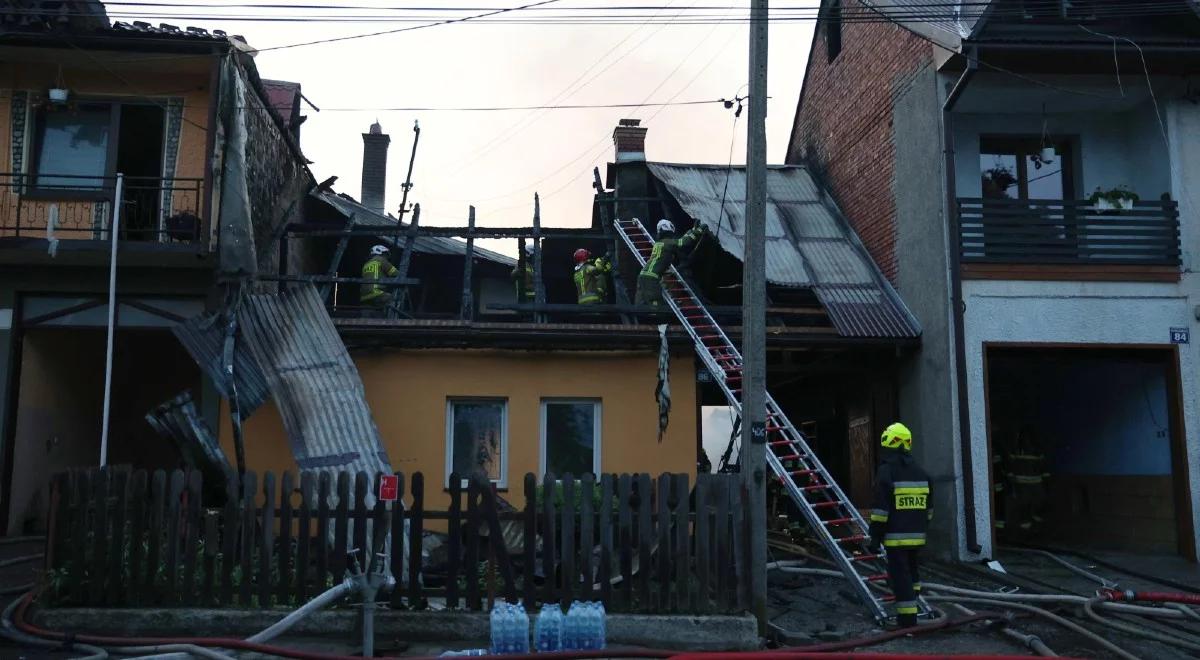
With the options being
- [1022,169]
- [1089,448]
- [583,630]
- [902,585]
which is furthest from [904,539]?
Answer: [1022,169]

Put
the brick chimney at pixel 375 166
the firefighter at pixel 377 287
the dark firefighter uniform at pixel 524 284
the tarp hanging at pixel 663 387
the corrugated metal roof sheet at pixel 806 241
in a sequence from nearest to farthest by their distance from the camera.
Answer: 1. the tarp hanging at pixel 663 387
2. the corrugated metal roof sheet at pixel 806 241
3. the firefighter at pixel 377 287
4. the dark firefighter uniform at pixel 524 284
5. the brick chimney at pixel 375 166

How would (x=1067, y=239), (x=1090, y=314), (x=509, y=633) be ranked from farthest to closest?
1. (x=1067, y=239)
2. (x=1090, y=314)
3. (x=509, y=633)

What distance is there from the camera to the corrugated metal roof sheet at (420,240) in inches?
650

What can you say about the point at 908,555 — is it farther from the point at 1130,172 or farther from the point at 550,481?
the point at 1130,172

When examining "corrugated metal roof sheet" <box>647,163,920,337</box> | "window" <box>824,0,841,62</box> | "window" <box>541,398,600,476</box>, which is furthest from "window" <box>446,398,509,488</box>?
"window" <box>824,0,841,62</box>

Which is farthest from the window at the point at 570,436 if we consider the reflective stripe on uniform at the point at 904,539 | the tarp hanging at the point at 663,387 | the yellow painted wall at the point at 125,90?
the yellow painted wall at the point at 125,90

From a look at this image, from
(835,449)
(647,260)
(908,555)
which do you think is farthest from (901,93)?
(908,555)

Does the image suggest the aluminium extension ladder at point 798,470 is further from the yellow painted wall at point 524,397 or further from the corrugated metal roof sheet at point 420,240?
the corrugated metal roof sheet at point 420,240

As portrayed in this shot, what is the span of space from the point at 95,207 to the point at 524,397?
5821 mm

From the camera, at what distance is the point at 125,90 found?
13023 mm

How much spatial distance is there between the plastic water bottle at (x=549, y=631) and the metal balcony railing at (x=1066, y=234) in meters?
7.25

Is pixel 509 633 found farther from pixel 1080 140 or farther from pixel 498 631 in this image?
pixel 1080 140

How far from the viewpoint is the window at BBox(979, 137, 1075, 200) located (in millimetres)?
13922

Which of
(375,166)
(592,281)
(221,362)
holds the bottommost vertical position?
(221,362)
